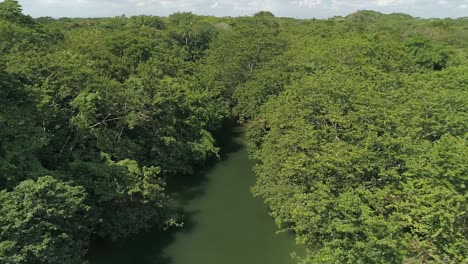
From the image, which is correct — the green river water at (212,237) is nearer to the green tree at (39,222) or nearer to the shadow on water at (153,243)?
the shadow on water at (153,243)

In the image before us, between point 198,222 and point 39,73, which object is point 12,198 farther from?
point 198,222

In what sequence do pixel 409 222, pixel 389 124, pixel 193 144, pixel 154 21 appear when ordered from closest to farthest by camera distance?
pixel 409 222
pixel 389 124
pixel 193 144
pixel 154 21

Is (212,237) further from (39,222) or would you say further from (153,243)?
(39,222)

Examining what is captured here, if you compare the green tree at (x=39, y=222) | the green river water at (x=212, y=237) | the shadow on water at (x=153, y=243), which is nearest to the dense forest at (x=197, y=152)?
the green tree at (x=39, y=222)

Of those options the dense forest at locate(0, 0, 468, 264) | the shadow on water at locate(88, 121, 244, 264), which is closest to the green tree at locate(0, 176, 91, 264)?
the dense forest at locate(0, 0, 468, 264)

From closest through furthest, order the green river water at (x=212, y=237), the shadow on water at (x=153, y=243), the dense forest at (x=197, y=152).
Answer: the dense forest at (x=197, y=152) < the shadow on water at (x=153, y=243) < the green river water at (x=212, y=237)

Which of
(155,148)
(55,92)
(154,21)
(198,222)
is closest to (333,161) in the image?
(198,222)

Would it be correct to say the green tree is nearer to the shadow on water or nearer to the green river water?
the shadow on water
